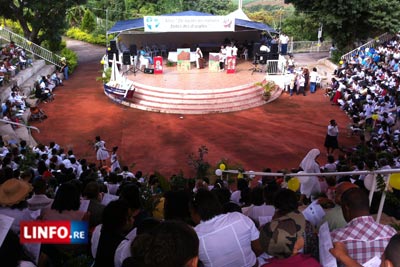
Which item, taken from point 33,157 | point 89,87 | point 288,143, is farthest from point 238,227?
point 89,87

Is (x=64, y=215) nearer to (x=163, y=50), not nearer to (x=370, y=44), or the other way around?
(x=163, y=50)

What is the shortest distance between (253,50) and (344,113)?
7092 mm

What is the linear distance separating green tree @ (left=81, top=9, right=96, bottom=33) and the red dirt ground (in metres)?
15.0

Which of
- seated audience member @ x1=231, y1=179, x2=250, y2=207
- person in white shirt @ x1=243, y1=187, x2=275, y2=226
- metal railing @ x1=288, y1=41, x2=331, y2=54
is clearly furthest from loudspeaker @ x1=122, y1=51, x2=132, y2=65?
person in white shirt @ x1=243, y1=187, x2=275, y2=226

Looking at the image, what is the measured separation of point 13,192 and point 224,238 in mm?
2537

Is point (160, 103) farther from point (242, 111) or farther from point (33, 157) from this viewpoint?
point (33, 157)

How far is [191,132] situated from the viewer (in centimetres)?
1334

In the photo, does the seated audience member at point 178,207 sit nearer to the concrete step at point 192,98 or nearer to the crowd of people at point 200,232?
the crowd of people at point 200,232

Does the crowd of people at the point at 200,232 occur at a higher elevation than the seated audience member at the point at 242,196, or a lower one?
higher

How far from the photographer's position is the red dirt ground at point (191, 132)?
37.8 ft

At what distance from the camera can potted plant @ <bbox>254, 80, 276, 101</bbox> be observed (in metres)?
16.3

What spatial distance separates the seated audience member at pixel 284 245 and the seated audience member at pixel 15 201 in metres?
2.66

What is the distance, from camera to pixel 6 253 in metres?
2.69

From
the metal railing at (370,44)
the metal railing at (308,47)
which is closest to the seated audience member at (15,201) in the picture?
the metal railing at (370,44)
